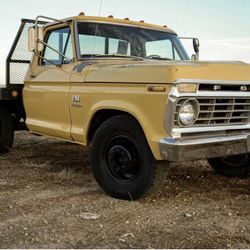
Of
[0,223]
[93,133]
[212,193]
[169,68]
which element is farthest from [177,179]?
[0,223]

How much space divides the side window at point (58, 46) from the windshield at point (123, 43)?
0.20m

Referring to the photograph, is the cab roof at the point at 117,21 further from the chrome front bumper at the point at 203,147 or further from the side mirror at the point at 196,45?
the chrome front bumper at the point at 203,147

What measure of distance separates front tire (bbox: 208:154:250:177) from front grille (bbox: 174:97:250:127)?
1.15m

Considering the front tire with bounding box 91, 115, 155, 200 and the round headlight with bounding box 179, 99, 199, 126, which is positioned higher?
the round headlight with bounding box 179, 99, 199, 126

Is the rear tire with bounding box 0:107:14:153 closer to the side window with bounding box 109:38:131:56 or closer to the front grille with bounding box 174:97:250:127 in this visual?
the side window with bounding box 109:38:131:56

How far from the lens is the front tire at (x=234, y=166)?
5.82 meters

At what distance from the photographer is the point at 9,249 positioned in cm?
337

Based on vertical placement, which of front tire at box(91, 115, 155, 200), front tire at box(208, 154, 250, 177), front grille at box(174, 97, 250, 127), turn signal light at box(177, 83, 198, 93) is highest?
turn signal light at box(177, 83, 198, 93)

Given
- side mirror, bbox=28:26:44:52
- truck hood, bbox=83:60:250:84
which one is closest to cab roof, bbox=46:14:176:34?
side mirror, bbox=28:26:44:52

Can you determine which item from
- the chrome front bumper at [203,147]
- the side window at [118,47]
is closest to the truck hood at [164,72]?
the chrome front bumper at [203,147]

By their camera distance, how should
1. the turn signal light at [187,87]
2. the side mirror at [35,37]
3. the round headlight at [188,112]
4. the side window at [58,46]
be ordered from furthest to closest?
the side window at [58,46] < the side mirror at [35,37] < the round headlight at [188,112] < the turn signal light at [187,87]

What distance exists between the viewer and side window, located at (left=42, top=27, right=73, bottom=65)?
18.6 feet

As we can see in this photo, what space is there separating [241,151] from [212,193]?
2.49ft

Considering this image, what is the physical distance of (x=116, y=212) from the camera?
427cm
